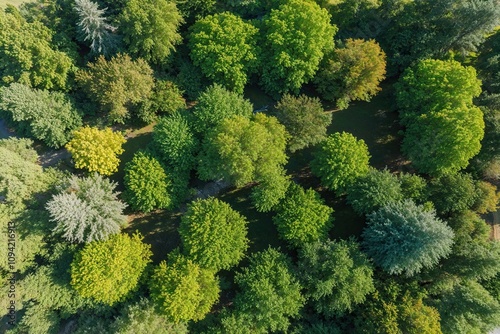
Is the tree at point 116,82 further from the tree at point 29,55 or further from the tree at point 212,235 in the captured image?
the tree at point 212,235

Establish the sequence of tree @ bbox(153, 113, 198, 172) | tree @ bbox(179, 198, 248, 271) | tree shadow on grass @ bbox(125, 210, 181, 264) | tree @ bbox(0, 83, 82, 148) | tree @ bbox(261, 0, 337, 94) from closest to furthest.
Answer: tree @ bbox(179, 198, 248, 271)
tree @ bbox(0, 83, 82, 148)
tree @ bbox(153, 113, 198, 172)
tree @ bbox(261, 0, 337, 94)
tree shadow on grass @ bbox(125, 210, 181, 264)

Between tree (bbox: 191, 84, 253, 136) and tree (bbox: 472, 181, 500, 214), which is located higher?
tree (bbox: 472, 181, 500, 214)

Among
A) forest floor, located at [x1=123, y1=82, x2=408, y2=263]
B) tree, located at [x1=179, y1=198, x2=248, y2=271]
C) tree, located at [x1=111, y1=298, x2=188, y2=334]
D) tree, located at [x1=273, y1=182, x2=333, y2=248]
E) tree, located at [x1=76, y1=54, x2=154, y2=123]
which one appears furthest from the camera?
forest floor, located at [x1=123, y1=82, x2=408, y2=263]

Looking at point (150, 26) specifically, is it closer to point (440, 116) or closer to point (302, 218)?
point (302, 218)

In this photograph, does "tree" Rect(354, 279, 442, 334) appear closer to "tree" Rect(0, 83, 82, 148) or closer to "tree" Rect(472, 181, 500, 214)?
"tree" Rect(472, 181, 500, 214)

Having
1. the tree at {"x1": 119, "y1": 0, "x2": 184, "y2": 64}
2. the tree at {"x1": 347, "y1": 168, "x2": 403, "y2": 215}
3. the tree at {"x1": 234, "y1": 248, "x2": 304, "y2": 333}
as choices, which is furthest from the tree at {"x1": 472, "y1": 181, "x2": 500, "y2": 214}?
the tree at {"x1": 119, "y1": 0, "x2": 184, "y2": 64}

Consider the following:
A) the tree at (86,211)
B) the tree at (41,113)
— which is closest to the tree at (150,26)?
the tree at (41,113)

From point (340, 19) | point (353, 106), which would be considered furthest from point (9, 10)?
point (353, 106)

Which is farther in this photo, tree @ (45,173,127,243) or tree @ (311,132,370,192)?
tree @ (311,132,370,192)
